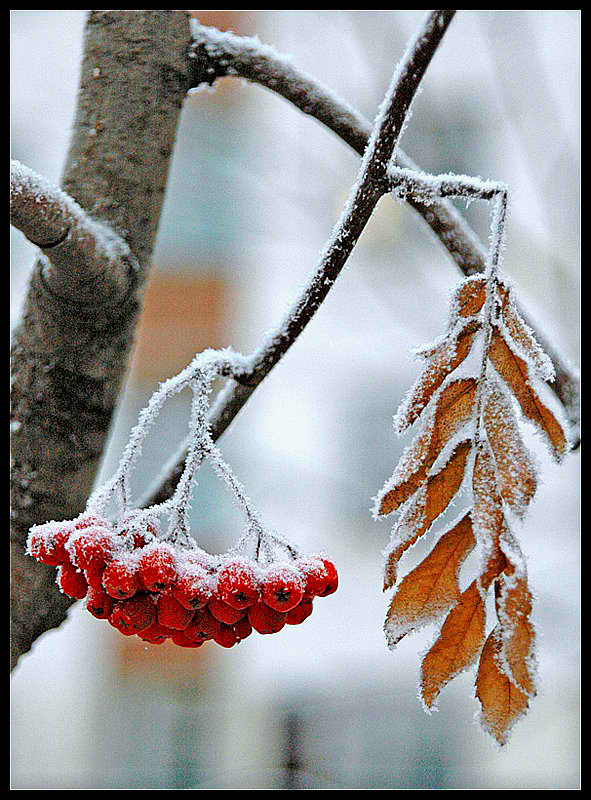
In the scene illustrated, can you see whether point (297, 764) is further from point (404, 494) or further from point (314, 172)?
point (404, 494)

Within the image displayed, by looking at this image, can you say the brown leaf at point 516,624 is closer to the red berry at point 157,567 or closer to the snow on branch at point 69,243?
the red berry at point 157,567

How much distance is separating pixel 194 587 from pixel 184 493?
4 cm

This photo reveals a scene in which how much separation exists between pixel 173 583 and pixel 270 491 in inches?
80.2

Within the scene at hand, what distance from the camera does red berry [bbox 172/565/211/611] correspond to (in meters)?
0.33

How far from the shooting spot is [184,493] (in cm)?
34

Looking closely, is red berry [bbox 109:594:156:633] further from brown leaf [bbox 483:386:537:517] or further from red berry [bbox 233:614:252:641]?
brown leaf [bbox 483:386:537:517]

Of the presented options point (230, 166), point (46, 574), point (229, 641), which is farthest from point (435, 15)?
point (230, 166)

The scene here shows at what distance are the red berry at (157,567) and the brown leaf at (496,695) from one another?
13 cm

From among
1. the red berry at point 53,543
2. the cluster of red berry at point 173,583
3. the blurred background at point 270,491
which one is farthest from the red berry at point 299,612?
the blurred background at point 270,491

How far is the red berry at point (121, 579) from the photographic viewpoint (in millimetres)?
323

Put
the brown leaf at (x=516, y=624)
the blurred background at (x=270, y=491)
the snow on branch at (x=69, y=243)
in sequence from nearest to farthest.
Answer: the brown leaf at (x=516, y=624), the snow on branch at (x=69, y=243), the blurred background at (x=270, y=491)

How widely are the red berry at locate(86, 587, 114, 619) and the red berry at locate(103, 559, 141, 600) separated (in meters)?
0.02

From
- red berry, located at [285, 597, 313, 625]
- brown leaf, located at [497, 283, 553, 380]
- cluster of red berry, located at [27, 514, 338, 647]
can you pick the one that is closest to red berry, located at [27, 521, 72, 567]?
cluster of red berry, located at [27, 514, 338, 647]

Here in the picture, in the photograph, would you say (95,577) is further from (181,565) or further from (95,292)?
(95,292)
